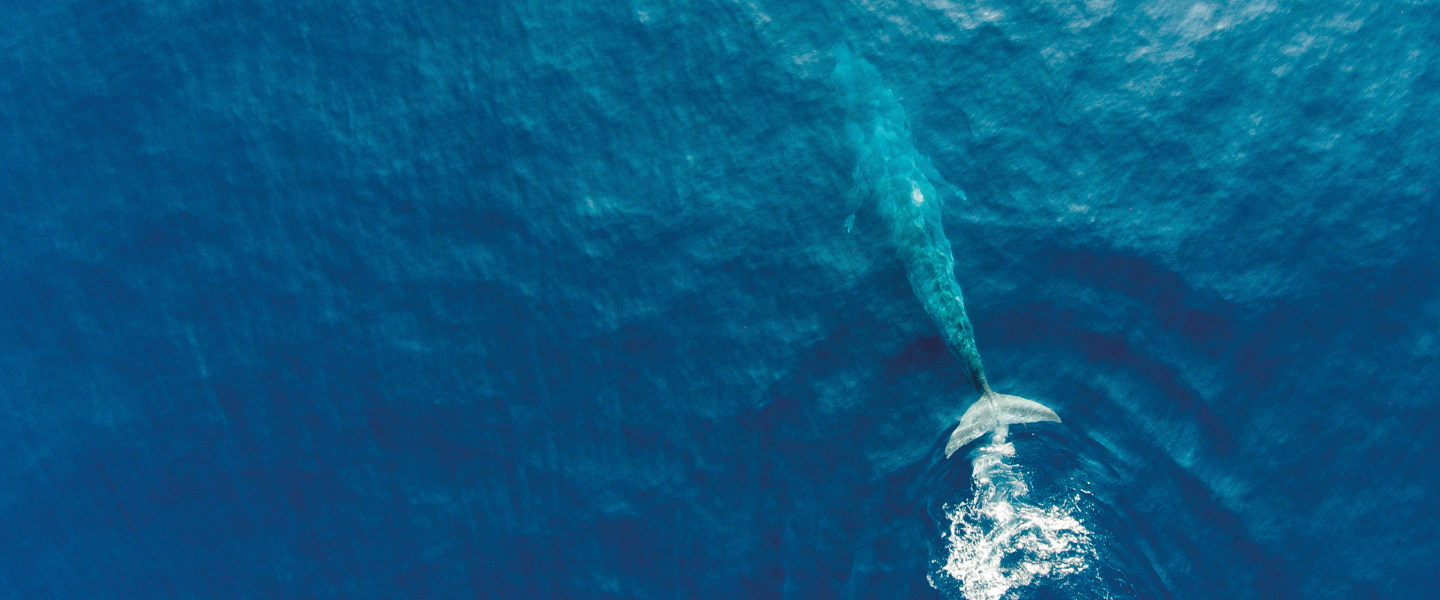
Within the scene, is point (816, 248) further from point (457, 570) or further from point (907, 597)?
point (457, 570)

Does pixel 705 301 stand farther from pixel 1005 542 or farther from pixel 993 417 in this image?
pixel 1005 542

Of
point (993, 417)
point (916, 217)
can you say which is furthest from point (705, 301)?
point (993, 417)

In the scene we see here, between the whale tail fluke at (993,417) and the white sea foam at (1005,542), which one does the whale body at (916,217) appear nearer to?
the whale tail fluke at (993,417)

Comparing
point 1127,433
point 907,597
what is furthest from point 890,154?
point 907,597

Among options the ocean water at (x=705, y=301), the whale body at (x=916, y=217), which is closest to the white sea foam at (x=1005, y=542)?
the ocean water at (x=705, y=301)

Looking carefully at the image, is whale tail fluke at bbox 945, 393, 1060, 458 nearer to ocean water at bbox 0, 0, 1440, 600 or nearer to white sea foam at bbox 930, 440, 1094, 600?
ocean water at bbox 0, 0, 1440, 600

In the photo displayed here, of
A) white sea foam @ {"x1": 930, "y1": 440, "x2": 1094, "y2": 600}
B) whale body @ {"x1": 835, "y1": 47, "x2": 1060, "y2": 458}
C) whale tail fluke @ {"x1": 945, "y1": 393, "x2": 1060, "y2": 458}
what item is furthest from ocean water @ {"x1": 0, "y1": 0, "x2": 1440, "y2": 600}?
whale tail fluke @ {"x1": 945, "y1": 393, "x2": 1060, "y2": 458}
